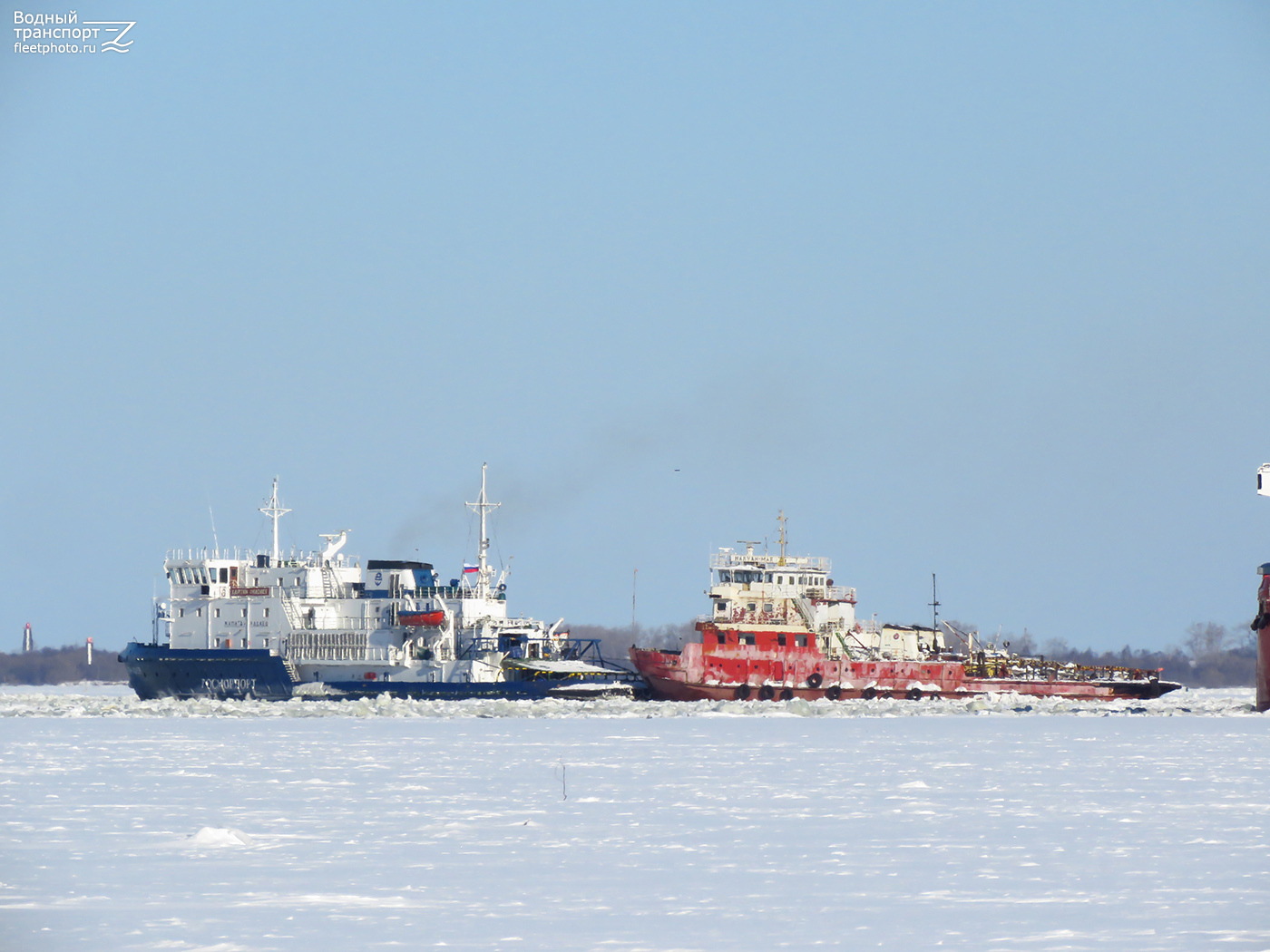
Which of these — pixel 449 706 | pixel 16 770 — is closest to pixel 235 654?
pixel 449 706

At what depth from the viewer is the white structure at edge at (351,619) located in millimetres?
63781

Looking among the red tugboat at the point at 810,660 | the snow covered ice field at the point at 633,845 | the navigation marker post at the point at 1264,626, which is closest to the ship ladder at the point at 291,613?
the red tugboat at the point at 810,660

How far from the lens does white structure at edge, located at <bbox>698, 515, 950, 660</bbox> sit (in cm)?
6506

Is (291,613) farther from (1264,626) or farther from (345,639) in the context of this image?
(1264,626)

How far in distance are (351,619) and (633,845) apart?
156 feet

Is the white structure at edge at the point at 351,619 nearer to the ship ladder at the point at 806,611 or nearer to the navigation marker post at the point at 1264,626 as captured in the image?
the ship ladder at the point at 806,611

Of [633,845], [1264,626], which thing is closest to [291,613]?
[1264,626]

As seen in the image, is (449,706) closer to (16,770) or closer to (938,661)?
(938,661)

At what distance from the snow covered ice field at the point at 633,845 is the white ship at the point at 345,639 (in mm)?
24567

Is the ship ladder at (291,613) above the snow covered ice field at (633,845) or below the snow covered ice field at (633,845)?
above

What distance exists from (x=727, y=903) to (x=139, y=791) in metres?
13.5

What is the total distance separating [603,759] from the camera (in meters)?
32.0

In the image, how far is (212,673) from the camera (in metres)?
63.5

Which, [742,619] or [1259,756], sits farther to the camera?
[742,619]
